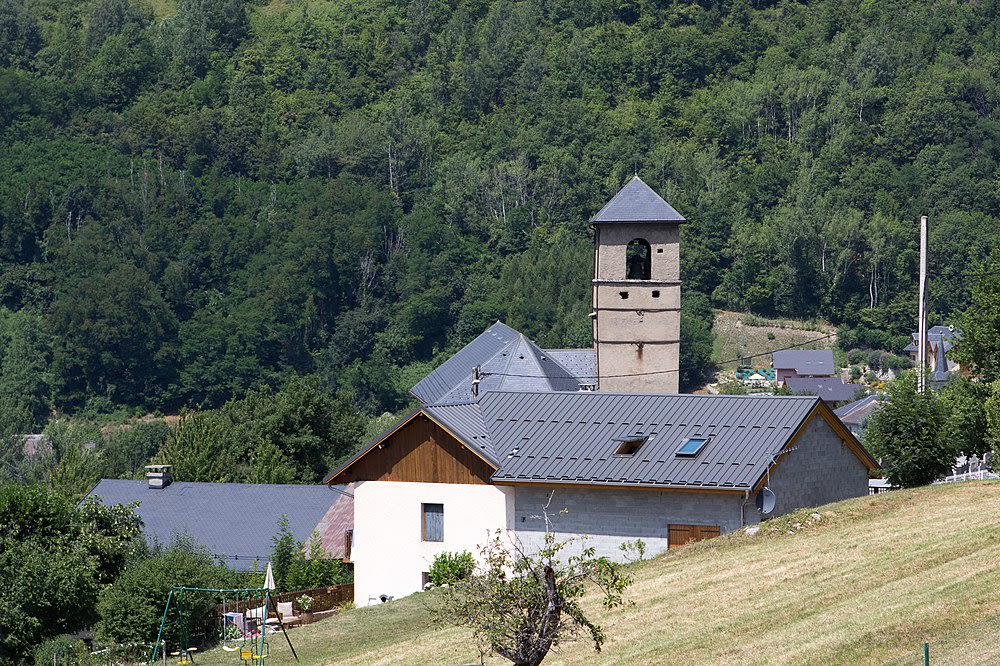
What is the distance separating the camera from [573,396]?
38.2 metres

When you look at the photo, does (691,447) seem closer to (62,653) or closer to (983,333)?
(983,333)

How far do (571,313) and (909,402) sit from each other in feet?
387

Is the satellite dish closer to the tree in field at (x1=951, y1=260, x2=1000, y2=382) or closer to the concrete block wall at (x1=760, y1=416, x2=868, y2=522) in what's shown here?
the concrete block wall at (x1=760, y1=416, x2=868, y2=522)

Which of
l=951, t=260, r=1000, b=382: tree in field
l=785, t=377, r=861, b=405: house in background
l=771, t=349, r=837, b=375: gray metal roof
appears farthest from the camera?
l=771, t=349, r=837, b=375: gray metal roof

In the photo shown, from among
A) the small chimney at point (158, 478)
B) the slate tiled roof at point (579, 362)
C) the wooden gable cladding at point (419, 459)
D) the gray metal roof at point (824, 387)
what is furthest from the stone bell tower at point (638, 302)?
the gray metal roof at point (824, 387)

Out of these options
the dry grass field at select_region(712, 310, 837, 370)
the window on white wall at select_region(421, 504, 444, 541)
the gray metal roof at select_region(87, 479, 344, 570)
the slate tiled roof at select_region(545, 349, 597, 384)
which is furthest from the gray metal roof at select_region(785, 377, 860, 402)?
the window on white wall at select_region(421, 504, 444, 541)

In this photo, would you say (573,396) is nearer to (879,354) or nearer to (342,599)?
(342,599)

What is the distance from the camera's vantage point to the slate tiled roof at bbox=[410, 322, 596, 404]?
2387 inches

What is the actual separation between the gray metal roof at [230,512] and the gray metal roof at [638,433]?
15610 millimetres

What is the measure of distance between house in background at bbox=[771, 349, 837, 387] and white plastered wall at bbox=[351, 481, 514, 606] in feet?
327

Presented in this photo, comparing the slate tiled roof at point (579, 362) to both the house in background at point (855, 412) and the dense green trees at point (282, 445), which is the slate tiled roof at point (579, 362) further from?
the house in background at point (855, 412)

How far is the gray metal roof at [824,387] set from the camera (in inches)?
4783

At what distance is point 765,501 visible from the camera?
3297cm

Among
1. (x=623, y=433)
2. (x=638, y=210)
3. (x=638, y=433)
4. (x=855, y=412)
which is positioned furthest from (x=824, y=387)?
(x=638, y=433)
